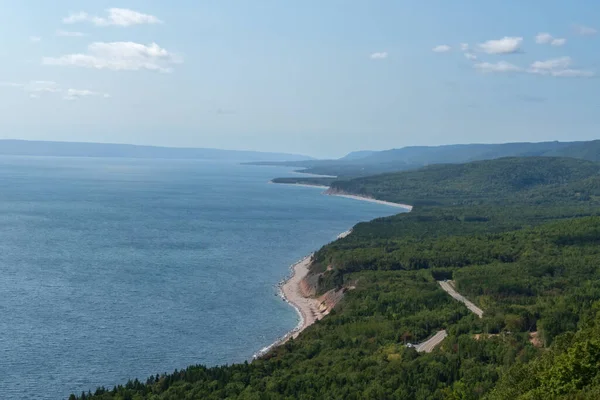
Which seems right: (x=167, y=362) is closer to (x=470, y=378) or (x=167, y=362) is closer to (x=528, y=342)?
(x=470, y=378)

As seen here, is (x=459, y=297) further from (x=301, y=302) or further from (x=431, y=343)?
(x=431, y=343)

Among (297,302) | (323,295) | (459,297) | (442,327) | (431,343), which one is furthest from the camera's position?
(323,295)

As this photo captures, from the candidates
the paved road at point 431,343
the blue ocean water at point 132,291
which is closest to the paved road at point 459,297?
the paved road at point 431,343

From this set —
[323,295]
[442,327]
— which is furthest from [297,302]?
[442,327]

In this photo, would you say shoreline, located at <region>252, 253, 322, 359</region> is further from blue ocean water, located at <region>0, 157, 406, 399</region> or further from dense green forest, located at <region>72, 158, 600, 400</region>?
dense green forest, located at <region>72, 158, 600, 400</region>

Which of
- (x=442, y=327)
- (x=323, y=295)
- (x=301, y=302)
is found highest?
(x=442, y=327)

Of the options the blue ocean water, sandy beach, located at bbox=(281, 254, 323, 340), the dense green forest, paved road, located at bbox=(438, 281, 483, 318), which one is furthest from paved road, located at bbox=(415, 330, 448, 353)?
the blue ocean water
